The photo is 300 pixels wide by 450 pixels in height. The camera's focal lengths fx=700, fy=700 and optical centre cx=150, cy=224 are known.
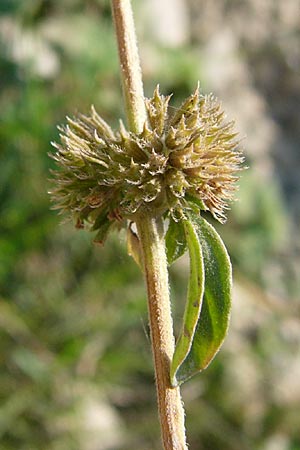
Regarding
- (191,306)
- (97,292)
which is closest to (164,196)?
(191,306)

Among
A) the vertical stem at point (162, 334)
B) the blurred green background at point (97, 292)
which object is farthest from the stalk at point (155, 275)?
the blurred green background at point (97, 292)

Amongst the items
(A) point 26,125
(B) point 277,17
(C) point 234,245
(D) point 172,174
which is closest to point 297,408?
(C) point 234,245

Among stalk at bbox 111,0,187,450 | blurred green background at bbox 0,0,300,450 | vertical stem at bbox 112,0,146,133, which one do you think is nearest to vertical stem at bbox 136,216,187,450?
stalk at bbox 111,0,187,450

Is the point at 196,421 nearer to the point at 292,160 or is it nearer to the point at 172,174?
the point at 292,160

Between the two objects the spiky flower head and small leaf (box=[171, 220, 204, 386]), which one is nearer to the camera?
small leaf (box=[171, 220, 204, 386])

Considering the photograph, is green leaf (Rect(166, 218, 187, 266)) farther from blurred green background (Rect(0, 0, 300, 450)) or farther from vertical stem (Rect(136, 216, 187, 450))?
blurred green background (Rect(0, 0, 300, 450))

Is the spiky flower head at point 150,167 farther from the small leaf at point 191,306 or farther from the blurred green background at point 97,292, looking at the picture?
the blurred green background at point 97,292
